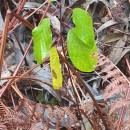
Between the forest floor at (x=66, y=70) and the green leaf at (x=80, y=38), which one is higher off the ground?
the green leaf at (x=80, y=38)

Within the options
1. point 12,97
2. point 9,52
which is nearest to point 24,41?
point 9,52

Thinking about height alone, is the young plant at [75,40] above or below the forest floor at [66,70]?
above

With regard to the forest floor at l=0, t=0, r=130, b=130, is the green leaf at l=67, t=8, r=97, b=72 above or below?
above

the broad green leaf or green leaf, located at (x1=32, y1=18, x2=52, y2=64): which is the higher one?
green leaf, located at (x1=32, y1=18, x2=52, y2=64)

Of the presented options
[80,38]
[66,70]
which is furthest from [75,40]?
[66,70]

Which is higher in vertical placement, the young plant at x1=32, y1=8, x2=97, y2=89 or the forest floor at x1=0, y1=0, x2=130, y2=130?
the young plant at x1=32, y1=8, x2=97, y2=89

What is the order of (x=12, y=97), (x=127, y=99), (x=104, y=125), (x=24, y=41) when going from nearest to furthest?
(x=127, y=99)
(x=104, y=125)
(x=12, y=97)
(x=24, y=41)

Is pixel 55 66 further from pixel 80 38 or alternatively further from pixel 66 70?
pixel 66 70

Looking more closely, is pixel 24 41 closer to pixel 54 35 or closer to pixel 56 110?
pixel 54 35
